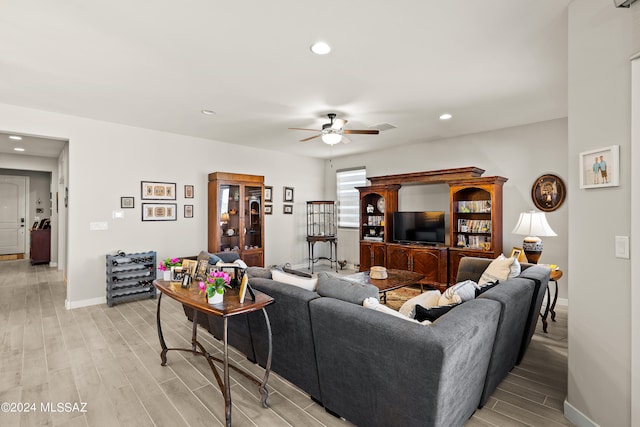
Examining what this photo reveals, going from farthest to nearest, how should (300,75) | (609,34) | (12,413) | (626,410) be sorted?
(300,75) < (12,413) < (609,34) < (626,410)

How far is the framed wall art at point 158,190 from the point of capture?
5023 mm

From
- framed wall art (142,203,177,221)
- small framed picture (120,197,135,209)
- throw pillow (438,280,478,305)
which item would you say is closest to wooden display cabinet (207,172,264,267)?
framed wall art (142,203,177,221)

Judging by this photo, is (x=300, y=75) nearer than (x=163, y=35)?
No

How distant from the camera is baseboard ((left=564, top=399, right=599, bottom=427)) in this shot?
186 centimetres

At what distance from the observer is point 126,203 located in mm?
4836

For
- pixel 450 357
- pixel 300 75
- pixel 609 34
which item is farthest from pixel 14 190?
pixel 609 34

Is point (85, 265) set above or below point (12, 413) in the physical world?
above

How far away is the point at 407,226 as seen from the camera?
5.89 m

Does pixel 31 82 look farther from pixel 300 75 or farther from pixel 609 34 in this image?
pixel 609 34

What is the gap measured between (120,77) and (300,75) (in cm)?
185

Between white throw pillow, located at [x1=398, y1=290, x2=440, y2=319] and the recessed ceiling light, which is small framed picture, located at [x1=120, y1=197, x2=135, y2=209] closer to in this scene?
the recessed ceiling light

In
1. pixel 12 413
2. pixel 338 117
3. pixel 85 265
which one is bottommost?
pixel 12 413

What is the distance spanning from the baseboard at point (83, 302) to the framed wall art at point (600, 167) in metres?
5.81

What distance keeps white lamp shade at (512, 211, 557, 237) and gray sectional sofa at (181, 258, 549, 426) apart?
1.30 metres
